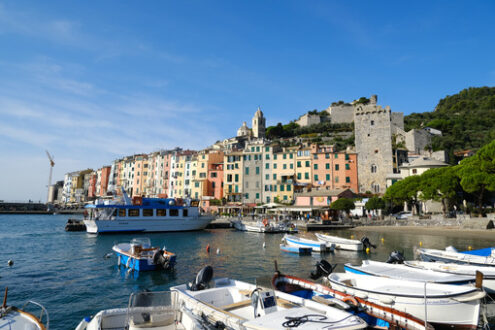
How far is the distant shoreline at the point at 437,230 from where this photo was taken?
31.8 m

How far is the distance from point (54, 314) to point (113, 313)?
219 inches

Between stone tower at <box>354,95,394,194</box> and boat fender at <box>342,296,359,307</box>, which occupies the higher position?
stone tower at <box>354,95,394,194</box>

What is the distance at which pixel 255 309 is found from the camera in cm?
722

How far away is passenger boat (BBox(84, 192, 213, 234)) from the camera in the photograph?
124 feet

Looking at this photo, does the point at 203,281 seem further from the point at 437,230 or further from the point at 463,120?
the point at 463,120

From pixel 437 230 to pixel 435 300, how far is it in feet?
107

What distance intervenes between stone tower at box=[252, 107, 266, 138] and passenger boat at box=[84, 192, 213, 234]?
66.3m

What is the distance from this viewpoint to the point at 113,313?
722 cm

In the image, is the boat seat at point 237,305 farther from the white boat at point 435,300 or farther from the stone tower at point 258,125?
the stone tower at point 258,125

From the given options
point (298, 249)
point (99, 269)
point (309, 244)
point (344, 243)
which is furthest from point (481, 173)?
point (99, 269)

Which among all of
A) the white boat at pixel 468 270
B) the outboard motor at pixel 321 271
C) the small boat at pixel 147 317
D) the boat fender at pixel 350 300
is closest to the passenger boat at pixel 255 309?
the small boat at pixel 147 317

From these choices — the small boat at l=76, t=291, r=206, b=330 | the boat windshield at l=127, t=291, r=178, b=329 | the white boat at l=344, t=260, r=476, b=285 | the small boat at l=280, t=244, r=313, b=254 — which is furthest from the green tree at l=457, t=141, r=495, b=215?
the boat windshield at l=127, t=291, r=178, b=329

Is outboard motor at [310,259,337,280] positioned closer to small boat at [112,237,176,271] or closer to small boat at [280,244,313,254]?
small boat at [112,237,176,271]

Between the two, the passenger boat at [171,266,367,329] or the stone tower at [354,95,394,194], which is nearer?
the passenger boat at [171,266,367,329]
